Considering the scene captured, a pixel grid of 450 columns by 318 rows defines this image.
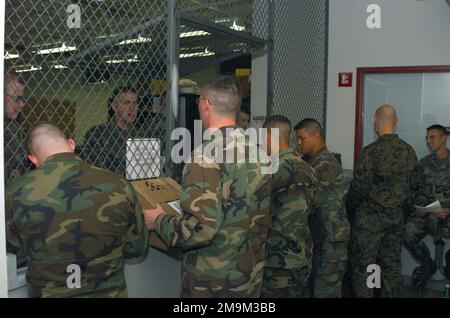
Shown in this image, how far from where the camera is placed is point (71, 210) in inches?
67.8

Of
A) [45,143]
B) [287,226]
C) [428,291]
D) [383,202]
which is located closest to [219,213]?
[45,143]

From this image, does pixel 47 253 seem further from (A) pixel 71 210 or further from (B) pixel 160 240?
(B) pixel 160 240

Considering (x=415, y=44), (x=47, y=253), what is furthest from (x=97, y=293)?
(x=415, y=44)

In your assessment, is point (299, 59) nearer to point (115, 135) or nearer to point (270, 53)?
point (270, 53)

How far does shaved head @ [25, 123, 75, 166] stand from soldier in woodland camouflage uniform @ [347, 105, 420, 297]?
276cm

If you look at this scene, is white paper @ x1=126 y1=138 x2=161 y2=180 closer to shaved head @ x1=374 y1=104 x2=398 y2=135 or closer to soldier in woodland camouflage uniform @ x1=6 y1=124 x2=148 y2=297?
soldier in woodland camouflage uniform @ x1=6 y1=124 x2=148 y2=297

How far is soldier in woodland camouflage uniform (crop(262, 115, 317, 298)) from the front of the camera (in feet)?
9.15

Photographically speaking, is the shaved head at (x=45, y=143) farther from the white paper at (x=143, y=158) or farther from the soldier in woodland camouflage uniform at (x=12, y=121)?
the white paper at (x=143, y=158)

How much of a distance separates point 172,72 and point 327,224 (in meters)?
1.69

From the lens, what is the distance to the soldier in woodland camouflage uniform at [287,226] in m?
2.79

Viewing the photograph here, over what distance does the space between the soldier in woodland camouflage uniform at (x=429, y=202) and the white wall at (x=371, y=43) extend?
A: 875mm

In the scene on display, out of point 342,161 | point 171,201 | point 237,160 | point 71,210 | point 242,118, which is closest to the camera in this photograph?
point 71,210

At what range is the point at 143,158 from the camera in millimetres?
2795
